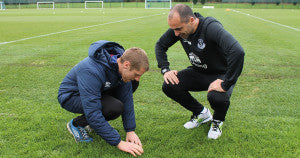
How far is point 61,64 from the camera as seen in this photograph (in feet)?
20.3

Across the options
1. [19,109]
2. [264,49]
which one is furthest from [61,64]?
[264,49]

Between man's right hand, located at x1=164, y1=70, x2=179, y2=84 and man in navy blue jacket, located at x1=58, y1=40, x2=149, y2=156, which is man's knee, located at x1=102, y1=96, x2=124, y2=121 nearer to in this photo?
man in navy blue jacket, located at x1=58, y1=40, x2=149, y2=156

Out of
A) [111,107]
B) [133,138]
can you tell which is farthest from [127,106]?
[133,138]

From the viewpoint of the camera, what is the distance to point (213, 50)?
2934 mm

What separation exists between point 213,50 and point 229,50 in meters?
0.39

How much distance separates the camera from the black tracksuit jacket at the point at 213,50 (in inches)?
101

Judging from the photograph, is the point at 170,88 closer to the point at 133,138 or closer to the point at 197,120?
the point at 197,120

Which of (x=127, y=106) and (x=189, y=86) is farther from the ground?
(x=189, y=86)

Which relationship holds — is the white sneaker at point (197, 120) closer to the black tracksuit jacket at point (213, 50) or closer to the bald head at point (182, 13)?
the black tracksuit jacket at point (213, 50)

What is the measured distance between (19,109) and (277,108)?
3815mm

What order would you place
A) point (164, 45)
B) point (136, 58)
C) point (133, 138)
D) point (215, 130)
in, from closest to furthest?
1. point (136, 58)
2. point (133, 138)
3. point (215, 130)
4. point (164, 45)

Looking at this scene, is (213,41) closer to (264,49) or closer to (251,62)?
(251,62)

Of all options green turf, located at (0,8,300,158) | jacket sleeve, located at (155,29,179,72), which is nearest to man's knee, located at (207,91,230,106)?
green turf, located at (0,8,300,158)

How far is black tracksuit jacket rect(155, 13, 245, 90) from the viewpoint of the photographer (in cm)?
255
